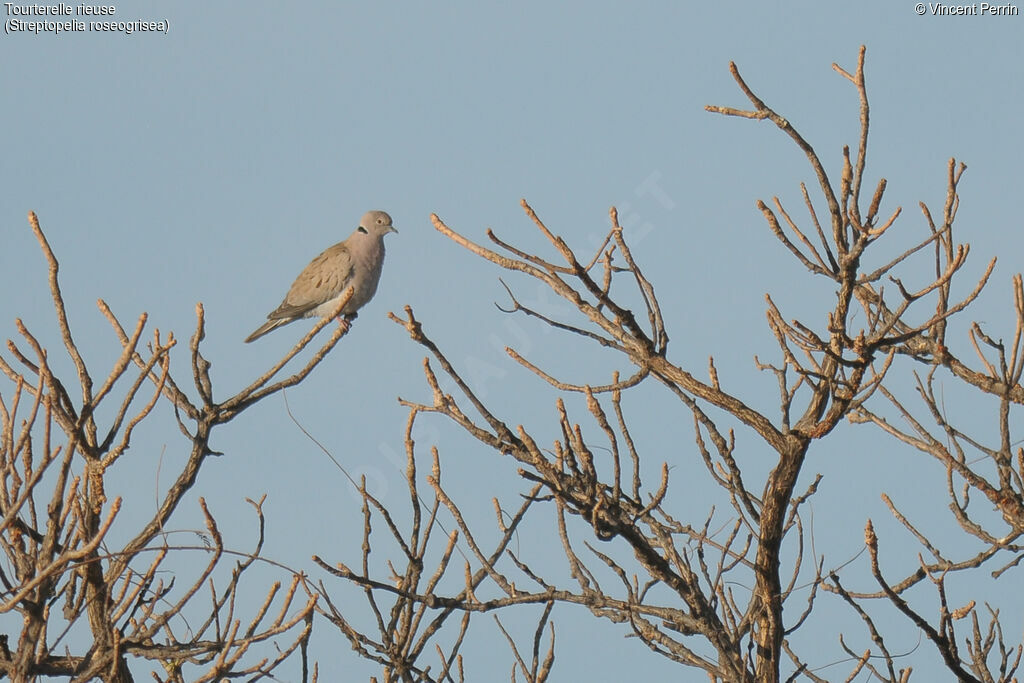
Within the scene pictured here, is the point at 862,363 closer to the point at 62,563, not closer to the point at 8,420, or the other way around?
the point at 62,563

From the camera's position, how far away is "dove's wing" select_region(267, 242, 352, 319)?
10.8 meters

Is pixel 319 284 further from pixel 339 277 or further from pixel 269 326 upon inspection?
pixel 269 326

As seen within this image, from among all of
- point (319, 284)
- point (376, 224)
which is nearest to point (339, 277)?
point (319, 284)

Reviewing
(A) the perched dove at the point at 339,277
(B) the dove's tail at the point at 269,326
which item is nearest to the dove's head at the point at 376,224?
(A) the perched dove at the point at 339,277

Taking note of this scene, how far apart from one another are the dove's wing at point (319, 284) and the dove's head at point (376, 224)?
0.29 metres

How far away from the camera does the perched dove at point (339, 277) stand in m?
10.7

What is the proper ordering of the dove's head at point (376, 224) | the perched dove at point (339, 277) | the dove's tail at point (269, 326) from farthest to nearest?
the dove's head at point (376, 224) → the dove's tail at point (269, 326) → the perched dove at point (339, 277)

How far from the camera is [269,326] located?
11195mm

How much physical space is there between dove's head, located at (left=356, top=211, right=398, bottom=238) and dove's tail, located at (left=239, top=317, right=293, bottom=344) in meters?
1.12

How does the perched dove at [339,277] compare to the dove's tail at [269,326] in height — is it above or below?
above

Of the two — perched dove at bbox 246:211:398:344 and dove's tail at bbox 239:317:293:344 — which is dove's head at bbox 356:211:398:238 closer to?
perched dove at bbox 246:211:398:344

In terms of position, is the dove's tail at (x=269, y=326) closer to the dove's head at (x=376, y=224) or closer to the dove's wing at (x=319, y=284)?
the dove's wing at (x=319, y=284)

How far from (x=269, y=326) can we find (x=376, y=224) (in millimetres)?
1385

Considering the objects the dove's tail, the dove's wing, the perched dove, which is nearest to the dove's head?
the perched dove
